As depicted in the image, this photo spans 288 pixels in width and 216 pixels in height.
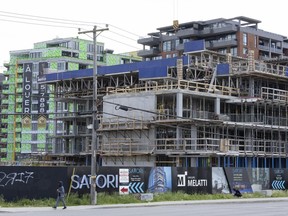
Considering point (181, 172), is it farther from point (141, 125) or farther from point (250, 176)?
point (141, 125)

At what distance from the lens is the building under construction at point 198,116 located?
61031 millimetres

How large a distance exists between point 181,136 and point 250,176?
12.4 meters

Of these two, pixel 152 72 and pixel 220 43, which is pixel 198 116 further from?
pixel 220 43

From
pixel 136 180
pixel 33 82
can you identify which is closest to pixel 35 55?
pixel 33 82

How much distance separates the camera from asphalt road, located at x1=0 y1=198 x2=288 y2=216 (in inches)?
1094

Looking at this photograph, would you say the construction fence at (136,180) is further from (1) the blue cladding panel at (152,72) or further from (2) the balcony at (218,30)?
(2) the balcony at (218,30)

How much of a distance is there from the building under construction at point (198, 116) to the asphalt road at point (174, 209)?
1867cm

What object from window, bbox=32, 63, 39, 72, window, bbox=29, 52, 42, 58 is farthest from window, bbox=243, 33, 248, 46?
window, bbox=29, 52, 42, 58

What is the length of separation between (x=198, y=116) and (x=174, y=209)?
32.5 metres

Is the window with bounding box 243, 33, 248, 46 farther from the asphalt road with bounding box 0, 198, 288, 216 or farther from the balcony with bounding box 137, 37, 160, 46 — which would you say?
the asphalt road with bounding box 0, 198, 288, 216

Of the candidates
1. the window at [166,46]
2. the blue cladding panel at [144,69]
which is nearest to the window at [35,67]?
the window at [166,46]

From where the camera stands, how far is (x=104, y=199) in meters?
37.5

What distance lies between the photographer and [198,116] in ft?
209

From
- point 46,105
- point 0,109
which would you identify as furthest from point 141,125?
point 0,109
